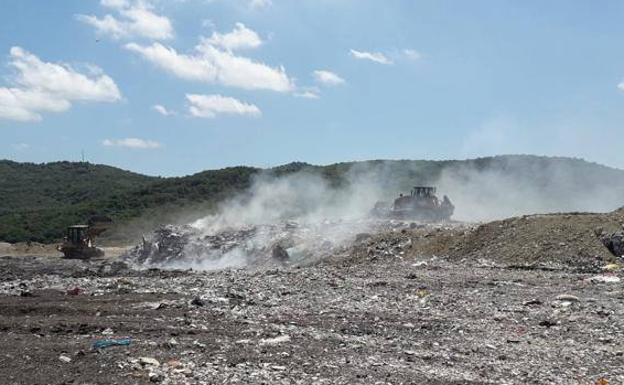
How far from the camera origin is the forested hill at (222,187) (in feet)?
200

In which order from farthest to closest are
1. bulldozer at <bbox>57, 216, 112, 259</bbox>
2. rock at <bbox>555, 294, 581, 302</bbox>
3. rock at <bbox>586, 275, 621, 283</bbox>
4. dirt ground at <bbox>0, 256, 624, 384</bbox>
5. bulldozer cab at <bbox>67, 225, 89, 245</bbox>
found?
bulldozer cab at <bbox>67, 225, 89, 245</bbox>, bulldozer at <bbox>57, 216, 112, 259</bbox>, rock at <bbox>586, 275, 621, 283</bbox>, rock at <bbox>555, 294, 581, 302</bbox>, dirt ground at <bbox>0, 256, 624, 384</bbox>

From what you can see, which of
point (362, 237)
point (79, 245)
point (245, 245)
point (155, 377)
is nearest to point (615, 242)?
point (362, 237)

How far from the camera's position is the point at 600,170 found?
72875 mm

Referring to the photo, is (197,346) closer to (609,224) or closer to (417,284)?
(417,284)

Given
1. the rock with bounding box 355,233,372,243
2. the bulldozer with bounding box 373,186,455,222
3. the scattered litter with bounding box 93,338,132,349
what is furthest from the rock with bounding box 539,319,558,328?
the bulldozer with bounding box 373,186,455,222

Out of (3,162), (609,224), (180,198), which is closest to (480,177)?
(180,198)

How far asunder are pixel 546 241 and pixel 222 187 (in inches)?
2255

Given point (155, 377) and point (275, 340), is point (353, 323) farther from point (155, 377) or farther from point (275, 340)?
point (155, 377)

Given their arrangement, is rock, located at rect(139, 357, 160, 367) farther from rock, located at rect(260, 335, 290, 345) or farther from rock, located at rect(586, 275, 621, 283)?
rock, located at rect(586, 275, 621, 283)

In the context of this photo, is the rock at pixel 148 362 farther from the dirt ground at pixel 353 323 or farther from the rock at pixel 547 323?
the rock at pixel 547 323

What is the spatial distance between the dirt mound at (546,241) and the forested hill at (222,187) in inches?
1334

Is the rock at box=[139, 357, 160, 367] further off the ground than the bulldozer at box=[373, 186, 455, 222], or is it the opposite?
the bulldozer at box=[373, 186, 455, 222]

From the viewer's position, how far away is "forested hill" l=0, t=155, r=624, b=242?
200 feet

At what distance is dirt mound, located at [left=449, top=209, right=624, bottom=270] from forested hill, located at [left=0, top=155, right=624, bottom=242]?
1334 inches
